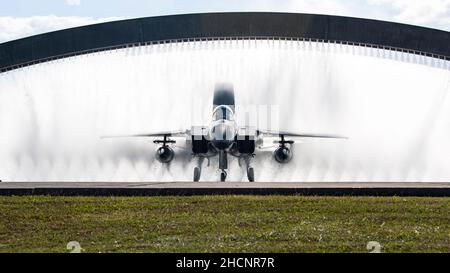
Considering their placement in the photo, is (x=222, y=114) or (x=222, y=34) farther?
(x=222, y=34)

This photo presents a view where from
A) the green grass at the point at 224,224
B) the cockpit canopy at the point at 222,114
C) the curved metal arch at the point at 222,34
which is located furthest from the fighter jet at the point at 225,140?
the green grass at the point at 224,224

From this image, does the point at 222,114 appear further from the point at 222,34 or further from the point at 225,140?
the point at 222,34

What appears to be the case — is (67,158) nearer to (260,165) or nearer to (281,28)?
(260,165)

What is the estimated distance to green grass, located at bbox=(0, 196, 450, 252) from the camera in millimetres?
13758

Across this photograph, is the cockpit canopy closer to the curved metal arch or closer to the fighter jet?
the fighter jet

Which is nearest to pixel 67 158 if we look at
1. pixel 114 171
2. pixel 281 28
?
pixel 114 171

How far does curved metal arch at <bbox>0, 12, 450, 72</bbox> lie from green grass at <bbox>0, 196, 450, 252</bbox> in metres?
26.7

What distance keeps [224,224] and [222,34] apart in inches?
1209

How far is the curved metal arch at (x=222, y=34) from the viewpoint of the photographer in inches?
1756

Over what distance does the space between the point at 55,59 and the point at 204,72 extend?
29.4 feet

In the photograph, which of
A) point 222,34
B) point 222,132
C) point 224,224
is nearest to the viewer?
point 224,224

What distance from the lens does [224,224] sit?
51.6ft

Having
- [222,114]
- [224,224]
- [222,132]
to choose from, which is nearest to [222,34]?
[222,114]
